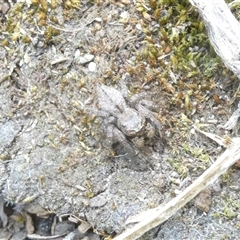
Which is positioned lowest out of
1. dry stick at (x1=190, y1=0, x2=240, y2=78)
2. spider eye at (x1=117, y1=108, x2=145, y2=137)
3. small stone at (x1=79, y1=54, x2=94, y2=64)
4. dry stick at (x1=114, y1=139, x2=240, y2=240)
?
dry stick at (x1=114, y1=139, x2=240, y2=240)

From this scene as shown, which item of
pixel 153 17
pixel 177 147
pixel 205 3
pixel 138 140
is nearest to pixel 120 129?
pixel 138 140

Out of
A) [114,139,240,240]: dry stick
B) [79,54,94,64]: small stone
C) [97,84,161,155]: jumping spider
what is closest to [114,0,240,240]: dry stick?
[114,139,240,240]: dry stick

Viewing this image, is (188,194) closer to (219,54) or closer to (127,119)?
(127,119)

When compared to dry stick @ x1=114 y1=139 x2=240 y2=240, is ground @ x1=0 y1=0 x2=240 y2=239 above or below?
above

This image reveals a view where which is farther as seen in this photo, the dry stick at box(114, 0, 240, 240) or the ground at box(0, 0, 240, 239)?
the ground at box(0, 0, 240, 239)

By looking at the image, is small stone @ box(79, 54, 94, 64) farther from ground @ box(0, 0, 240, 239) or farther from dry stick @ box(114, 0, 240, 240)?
dry stick @ box(114, 0, 240, 240)
